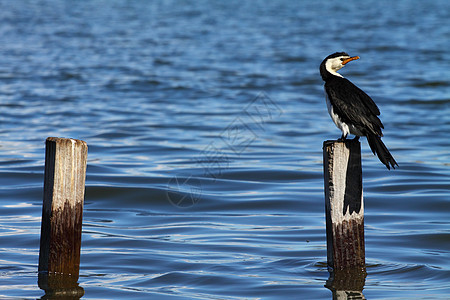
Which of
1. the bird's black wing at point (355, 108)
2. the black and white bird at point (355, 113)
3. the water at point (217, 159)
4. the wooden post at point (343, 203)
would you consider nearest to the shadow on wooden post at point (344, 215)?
the wooden post at point (343, 203)

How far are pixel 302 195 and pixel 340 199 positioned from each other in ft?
12.5

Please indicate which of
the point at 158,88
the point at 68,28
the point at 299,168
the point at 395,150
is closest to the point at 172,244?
the point at 299,168

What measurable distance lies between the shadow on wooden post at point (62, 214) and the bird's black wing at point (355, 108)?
2.15 metres

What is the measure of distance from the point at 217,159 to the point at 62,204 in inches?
251

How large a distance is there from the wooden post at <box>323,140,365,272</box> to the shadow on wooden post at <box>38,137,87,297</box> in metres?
1.87

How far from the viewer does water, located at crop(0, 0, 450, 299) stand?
6.61 metres

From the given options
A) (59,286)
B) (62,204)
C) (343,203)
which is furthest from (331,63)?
(59,286)

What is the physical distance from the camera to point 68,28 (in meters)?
34.0

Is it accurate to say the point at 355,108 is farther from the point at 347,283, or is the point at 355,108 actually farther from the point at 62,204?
the point at 62,204

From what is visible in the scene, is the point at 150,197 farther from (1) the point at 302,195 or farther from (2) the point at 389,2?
(2) the point at 389,2

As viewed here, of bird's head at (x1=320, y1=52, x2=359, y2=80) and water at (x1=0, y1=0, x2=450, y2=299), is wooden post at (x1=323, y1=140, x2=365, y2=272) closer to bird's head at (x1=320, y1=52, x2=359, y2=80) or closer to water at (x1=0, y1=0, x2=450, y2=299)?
water at (x1=0, y1=0, x2=450, y2=299)

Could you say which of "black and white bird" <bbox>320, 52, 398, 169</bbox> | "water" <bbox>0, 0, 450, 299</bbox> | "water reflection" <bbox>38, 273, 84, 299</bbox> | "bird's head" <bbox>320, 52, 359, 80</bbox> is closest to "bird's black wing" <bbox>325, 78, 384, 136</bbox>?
"black and white bird" <bbox>320, 52, 398, 169</bbox>

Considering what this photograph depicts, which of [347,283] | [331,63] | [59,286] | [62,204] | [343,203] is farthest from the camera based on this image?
[331,63]

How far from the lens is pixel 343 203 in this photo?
19.3ft
